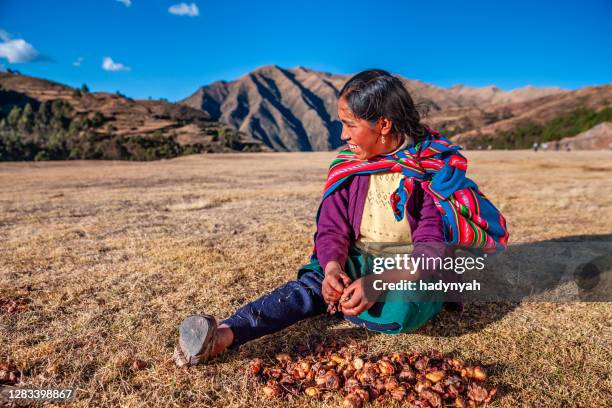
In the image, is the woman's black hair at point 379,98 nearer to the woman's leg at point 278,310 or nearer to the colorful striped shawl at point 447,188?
the colorful striped shawl at point 447,188

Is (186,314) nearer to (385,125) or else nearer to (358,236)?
(358,236)

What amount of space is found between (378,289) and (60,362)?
94.5 inches

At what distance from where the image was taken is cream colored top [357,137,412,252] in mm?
3553

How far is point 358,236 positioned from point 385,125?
104 centimetres

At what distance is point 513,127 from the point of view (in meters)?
127

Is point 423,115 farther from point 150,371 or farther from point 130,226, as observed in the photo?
point 130,226

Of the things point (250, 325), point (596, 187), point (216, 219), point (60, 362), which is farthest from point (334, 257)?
point (596, 187)

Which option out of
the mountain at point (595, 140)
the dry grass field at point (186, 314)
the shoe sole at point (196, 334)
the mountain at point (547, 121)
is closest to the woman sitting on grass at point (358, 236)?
the shoe sole at point (196, 334)

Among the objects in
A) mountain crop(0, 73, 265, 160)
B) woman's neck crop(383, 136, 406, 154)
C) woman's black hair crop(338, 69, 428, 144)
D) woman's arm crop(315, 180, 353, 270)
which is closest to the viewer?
woman's black hair crop(338, 69, 428, 144)

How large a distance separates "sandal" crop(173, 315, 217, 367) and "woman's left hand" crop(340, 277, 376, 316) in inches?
37.7

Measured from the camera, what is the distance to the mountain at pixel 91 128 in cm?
6022

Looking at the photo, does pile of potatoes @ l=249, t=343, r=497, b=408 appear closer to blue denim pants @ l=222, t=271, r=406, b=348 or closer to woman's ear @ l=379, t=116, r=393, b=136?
blue denim pants @ l=222, t=271, r=406, b=348

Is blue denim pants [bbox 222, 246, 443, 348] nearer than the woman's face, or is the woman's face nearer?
blue denim pants [bbox 222, 246, 443, 348]

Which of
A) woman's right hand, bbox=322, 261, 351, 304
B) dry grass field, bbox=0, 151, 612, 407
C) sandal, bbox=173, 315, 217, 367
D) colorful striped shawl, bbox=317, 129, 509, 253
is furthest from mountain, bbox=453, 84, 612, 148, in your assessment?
sandal, bbox=173, 315, 217, 367
